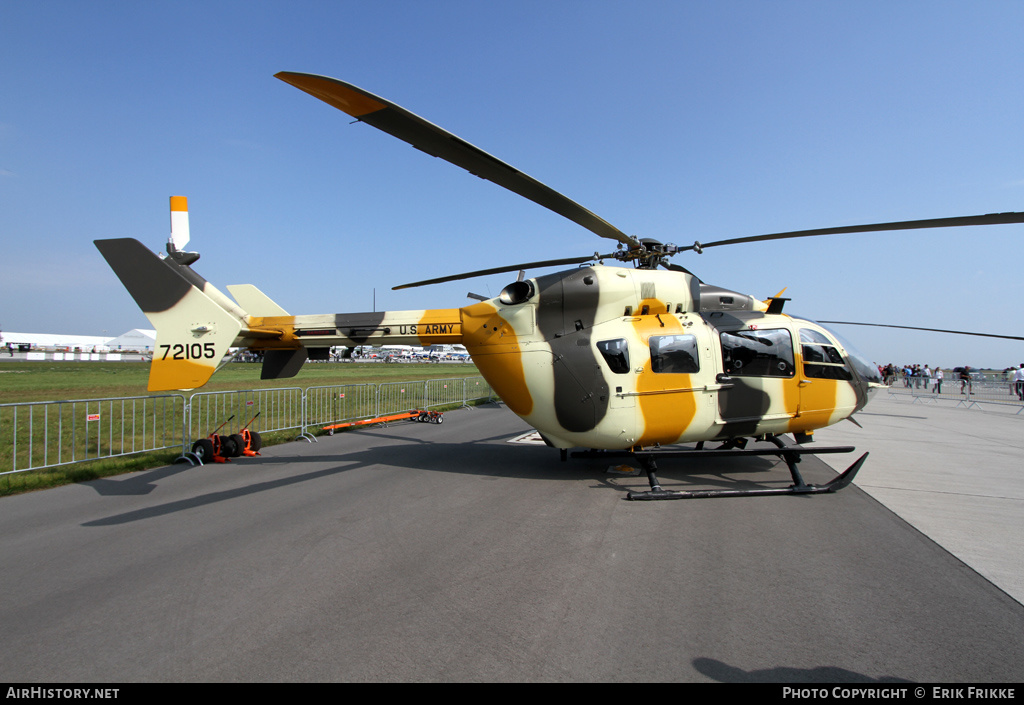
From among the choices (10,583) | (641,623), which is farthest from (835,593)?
(10,583)

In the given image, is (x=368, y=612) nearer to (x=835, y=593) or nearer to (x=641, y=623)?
(x=641, y=623)

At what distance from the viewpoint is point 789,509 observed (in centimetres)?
604

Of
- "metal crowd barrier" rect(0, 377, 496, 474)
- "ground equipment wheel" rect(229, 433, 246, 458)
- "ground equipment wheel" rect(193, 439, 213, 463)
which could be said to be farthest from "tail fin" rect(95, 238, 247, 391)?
"ground equipment wheel" rect(229, 433, 246, 458)

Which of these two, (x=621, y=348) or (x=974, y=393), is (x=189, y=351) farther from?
(x=974, y=393)

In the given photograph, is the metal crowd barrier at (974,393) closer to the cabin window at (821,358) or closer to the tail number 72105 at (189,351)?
the cabin window at (821,358)

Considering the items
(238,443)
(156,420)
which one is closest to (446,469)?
(238,443)

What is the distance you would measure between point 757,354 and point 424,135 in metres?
5.54

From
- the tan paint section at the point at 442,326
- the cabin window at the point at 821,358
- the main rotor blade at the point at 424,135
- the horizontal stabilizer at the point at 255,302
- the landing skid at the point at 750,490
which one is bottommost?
the landing skid at the point at 750,490

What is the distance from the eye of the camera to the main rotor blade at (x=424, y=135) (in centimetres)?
381

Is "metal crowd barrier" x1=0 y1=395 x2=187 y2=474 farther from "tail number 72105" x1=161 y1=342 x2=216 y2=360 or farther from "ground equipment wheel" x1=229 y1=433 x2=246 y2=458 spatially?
"tail number 72105" x1=161 y1=342 x2=216 y2=360

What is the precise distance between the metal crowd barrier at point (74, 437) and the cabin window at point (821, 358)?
9.83 meters

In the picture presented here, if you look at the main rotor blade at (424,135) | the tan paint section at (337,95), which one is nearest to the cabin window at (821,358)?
the main rotor blade at (424,135)

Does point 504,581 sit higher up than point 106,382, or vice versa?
point 106,382

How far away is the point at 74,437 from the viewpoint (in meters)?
7.86
